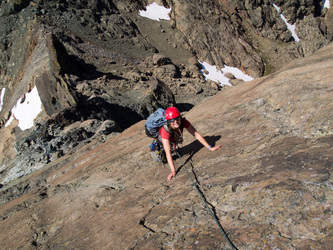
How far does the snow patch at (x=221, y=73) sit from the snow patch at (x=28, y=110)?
30667 mm

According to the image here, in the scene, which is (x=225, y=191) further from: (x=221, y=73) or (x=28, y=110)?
(x=221, y=73)

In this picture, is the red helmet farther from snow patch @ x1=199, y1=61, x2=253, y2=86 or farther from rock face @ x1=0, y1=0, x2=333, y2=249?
snow patch @ x1=199, y1=61, x2=253, y2=86

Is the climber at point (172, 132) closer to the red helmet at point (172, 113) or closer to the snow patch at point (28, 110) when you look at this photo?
the red helmet at point (172, 113)

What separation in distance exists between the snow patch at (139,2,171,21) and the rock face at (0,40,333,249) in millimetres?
56278

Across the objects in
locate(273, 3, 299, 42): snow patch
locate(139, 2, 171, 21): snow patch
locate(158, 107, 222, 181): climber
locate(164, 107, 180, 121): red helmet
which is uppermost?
locate(139, 2, 171, 21): snow patch

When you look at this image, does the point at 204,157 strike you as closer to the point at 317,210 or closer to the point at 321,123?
the point at 321,123

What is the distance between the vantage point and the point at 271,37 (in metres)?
61.7

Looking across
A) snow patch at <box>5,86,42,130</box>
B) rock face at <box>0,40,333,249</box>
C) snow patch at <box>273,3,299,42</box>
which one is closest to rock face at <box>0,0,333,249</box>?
rock face at <box>0,40,333,249</box>

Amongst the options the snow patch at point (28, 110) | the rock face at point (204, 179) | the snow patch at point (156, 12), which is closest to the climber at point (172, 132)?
the rock face at point (204, 179)

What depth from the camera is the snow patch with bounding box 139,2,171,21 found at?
5791cm

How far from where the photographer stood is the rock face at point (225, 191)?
2811 millimetres

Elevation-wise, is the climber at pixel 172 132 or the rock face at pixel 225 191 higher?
the climber at pixel 172 132

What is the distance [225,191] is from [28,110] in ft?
90.1

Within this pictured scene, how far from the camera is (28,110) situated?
2612 centimetres
